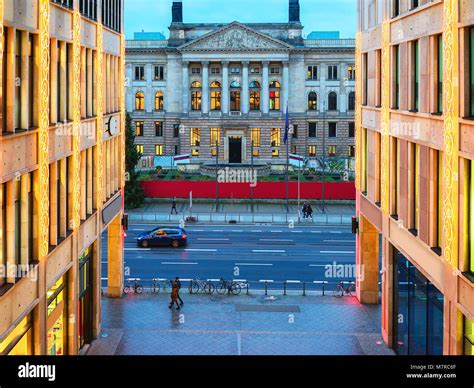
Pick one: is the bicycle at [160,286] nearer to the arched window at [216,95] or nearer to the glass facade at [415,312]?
the glass facade at [415,312]

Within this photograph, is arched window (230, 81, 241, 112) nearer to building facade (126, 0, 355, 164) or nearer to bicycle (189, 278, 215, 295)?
building facade (126, 0, 355, 164)

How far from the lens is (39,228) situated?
1869cm

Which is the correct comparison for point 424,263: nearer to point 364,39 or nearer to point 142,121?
point 364,39

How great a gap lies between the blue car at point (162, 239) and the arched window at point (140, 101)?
59.7 meters

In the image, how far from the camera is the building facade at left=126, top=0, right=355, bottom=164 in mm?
104125

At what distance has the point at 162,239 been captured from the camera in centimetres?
4981

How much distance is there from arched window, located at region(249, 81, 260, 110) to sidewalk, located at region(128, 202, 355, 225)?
3607cm

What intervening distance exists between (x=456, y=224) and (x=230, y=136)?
89.7 metres

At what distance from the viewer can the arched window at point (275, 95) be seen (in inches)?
4154

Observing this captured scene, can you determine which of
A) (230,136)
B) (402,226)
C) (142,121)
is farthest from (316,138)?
(402,226)

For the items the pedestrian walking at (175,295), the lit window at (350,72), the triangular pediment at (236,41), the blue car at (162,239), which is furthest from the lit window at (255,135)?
the pedestrian walking at (175,295)

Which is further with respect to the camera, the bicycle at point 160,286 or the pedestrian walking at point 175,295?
the bicycle at point 160,286

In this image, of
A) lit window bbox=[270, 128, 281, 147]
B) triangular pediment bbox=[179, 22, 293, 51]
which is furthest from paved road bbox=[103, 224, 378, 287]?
triangular pediment bbox=[179, 22, 293, 51]

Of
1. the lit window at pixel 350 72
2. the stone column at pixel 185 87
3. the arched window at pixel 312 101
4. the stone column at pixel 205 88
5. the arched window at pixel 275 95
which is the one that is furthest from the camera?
the arched window at pixel 312 101
